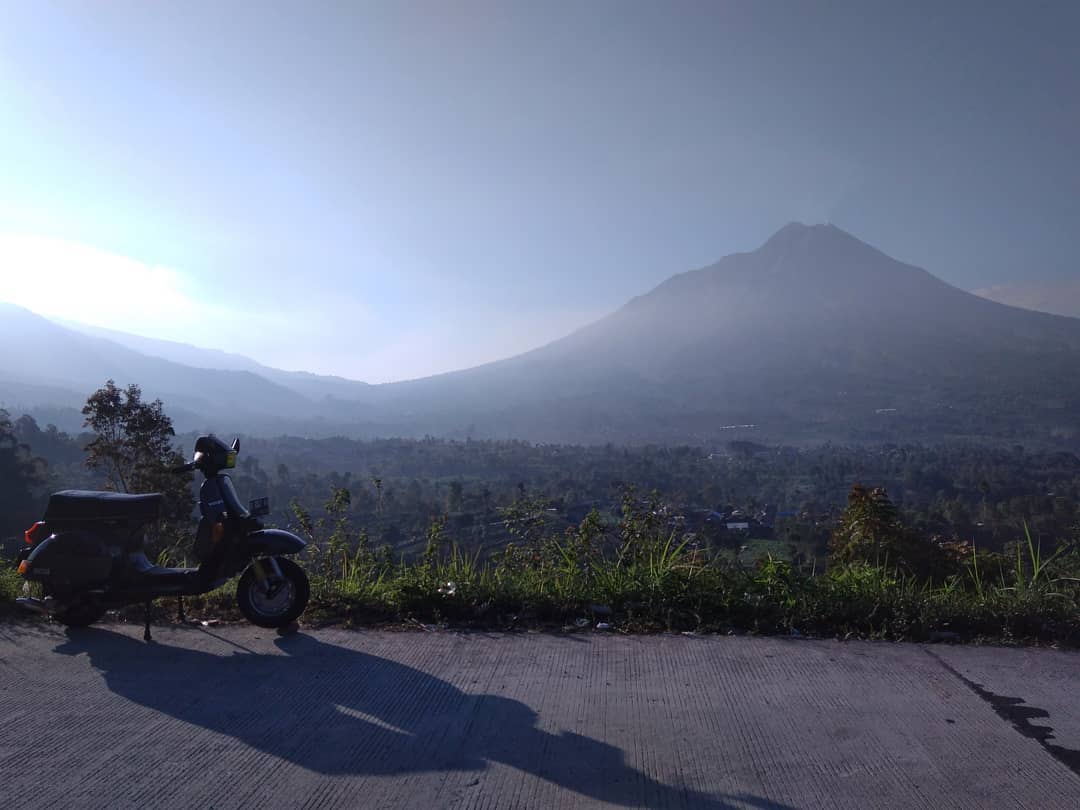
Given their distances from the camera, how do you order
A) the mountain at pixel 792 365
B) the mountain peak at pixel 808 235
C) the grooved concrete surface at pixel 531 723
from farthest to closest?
the mountain peak at pixel 808 235 → the mountain at pixel 792 365 → the grooved concrete surface at pixel 531 723

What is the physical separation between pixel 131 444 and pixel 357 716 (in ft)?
25.7

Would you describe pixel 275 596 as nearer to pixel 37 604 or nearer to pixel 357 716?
pixel 37 604

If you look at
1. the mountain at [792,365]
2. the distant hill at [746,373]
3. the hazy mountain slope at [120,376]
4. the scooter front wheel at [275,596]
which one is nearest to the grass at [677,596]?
the scooter front wheel at [275,596]

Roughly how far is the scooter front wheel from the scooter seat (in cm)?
81

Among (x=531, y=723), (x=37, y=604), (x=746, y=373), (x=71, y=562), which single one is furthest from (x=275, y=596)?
(x=746, y=373)

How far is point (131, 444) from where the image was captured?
9.25 metres

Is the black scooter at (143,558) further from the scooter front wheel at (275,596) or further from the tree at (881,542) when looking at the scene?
the tree at (881,542)

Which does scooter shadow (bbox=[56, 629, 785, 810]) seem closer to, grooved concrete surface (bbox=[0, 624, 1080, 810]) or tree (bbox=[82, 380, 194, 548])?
grooved concrete surface (bbox=[0, 624, 1080, 810])

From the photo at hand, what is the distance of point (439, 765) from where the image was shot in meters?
2.61

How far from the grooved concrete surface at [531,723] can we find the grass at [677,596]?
0.83 feet

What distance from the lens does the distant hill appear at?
3675cm

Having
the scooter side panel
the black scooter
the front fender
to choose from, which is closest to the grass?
the black scooter

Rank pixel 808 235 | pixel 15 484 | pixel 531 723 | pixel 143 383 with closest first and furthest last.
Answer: pixel 531 723 < pixel 15 484 < pixel 143 383 < pixel 808 235

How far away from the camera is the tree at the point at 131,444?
9039 mm
